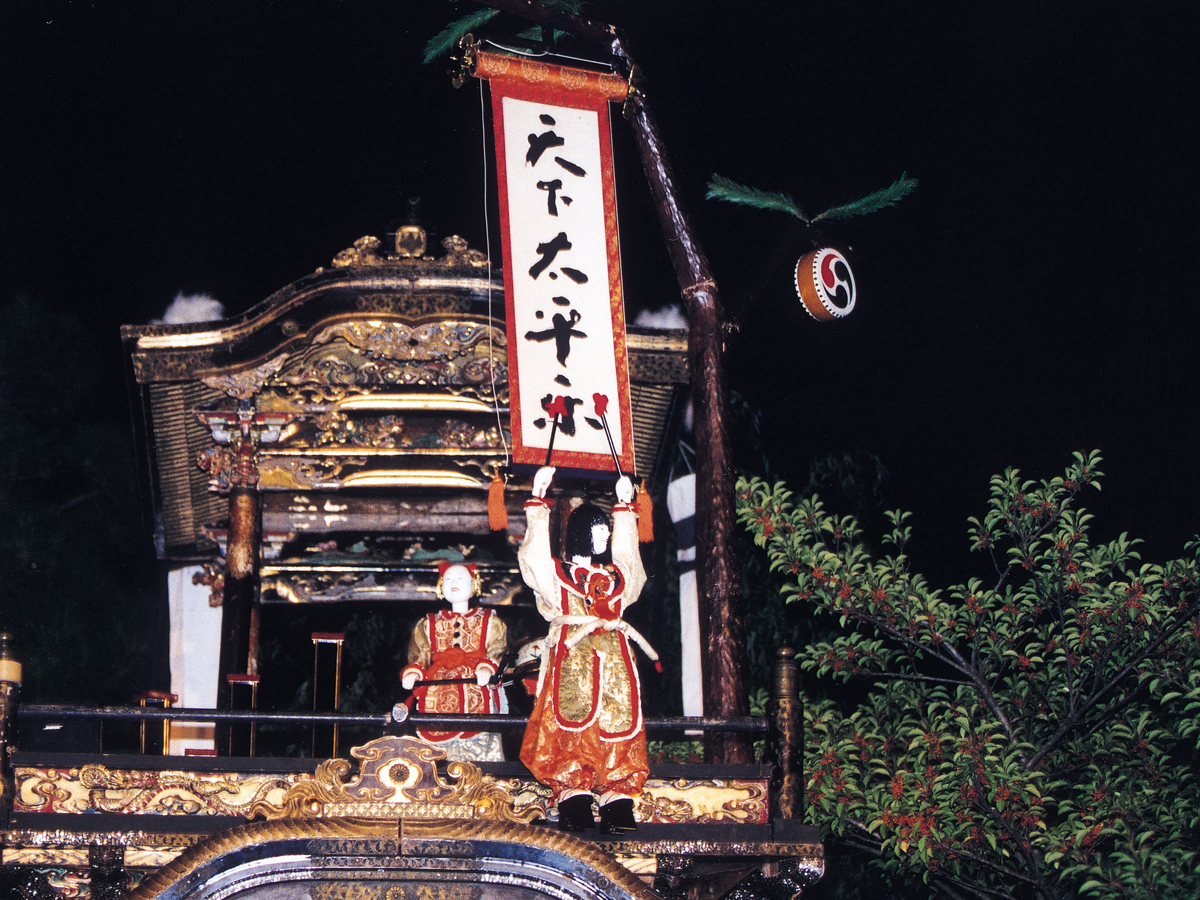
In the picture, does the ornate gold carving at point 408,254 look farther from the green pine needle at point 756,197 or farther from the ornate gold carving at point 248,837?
the ornate gold carving at point 248,837

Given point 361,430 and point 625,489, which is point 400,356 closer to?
point 361,430

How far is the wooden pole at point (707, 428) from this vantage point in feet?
22.4

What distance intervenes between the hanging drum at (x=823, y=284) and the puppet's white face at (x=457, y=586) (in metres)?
2.56

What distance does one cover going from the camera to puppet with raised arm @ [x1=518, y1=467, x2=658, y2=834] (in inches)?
222

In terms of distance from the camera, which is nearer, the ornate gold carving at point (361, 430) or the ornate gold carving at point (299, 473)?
the ornate gold carving at point (361, 430)

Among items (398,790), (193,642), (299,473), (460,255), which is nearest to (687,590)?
(299,473)

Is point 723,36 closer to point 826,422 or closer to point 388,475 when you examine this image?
point 826,422

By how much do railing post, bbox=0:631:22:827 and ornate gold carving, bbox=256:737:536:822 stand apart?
3.76ft

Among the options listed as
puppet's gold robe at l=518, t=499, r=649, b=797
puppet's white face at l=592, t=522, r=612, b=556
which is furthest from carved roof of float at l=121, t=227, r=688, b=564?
puppet's gold robe at l=518, t=499, r=649, b=797

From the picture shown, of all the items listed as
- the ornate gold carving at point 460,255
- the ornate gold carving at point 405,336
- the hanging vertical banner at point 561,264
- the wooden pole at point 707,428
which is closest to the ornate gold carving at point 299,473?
the ornate gold carving at point 405,336

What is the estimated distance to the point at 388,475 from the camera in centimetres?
856

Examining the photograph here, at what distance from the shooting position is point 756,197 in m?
7.60

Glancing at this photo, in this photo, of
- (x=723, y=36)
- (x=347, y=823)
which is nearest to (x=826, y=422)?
(x=723, y=36)

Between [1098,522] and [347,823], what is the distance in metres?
5.45
